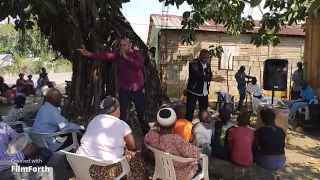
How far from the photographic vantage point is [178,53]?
13758 millimetres

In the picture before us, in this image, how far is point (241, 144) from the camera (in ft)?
11.8

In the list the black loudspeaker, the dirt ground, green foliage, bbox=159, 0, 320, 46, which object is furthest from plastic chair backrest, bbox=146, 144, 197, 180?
the black loudspeaker

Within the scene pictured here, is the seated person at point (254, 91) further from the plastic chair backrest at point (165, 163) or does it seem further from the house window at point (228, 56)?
the plastic chair backrest at point (165, 163)

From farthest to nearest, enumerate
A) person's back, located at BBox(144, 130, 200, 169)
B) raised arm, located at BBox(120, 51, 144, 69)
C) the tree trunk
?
1. the tree trunk
2. raised arm, located at BBox(120, 51, 144, 69)
3. person's back, located at BBox(144, 130, 200, 169)

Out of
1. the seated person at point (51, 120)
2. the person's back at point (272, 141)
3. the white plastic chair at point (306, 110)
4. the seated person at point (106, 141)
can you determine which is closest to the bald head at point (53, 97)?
the seated person at point (51, 120)

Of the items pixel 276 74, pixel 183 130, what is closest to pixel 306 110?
pixel 276 74

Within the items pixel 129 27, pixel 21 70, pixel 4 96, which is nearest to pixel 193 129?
pixel 129 27

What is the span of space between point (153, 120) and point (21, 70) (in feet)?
83.2

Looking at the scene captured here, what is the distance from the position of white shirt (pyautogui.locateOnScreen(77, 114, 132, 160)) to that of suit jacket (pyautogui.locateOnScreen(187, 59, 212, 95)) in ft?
7.65

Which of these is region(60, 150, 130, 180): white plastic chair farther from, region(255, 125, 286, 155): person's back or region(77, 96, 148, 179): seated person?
region(255, 125, 286, 155): person's back

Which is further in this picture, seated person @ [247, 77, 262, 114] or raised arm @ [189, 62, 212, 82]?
seated person @ [247, 77, 262, 114]

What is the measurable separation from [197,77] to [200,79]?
2.1 inches

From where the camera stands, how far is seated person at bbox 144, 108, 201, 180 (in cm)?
299

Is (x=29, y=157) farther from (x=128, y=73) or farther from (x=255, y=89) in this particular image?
(x=255, y=89)
